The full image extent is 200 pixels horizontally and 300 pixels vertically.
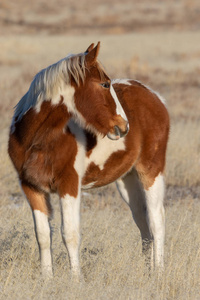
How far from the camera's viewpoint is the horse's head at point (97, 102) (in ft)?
14.0

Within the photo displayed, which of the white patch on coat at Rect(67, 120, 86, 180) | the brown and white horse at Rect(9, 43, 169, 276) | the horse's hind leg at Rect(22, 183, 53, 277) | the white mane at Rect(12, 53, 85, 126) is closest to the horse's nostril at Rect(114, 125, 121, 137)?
the brown and white horse at Rect(9, 43, 169, 276)

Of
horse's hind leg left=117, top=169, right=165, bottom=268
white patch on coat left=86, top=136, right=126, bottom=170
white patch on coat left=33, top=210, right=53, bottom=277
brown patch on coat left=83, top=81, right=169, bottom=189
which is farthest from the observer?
horse's hind leg left=117, top=169, right=165, bottom=268

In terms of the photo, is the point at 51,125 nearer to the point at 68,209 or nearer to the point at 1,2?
the point at 68,209

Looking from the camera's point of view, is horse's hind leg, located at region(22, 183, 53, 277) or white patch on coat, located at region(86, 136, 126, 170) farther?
white patch on coat, located at region(86, 136, 126, 170)

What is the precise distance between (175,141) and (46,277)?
5886mm

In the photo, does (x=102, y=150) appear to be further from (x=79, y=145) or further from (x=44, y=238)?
(x=44, y=238)

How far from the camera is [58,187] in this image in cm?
437

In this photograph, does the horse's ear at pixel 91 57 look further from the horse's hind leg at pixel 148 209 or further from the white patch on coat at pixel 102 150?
the horse's hind leg at pixel 148 209

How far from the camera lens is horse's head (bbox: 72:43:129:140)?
428 centimetres

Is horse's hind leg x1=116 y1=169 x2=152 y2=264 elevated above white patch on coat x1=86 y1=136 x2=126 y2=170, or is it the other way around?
white patch on coat x1=86 y1=136 x2=126 y2=170

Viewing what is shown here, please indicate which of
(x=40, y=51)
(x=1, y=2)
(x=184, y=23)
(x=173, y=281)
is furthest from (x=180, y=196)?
(x=1, y=2)

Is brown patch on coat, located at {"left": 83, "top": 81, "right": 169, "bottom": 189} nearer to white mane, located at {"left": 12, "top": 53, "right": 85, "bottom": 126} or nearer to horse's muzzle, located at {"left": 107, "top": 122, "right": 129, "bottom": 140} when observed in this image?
horse's muzzle, located at {"left": 107, "top": 122, "right": 129, "bottom": 140}

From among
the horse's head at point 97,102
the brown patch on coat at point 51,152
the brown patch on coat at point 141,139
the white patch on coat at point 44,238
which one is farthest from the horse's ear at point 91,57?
the white patch on coat at point 44,238

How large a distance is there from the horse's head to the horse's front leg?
0.57m
